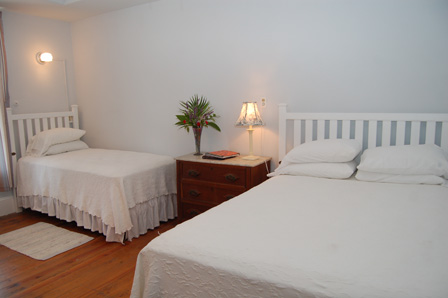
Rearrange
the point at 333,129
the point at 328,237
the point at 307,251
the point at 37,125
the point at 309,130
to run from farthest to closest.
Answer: the point at 37,125 → the point at 309,130 → the point at 333,129 → the point at 328,237 → the point at 307,251

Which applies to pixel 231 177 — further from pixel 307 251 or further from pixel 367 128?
pixel 307 251

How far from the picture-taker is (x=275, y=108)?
3.01 metres

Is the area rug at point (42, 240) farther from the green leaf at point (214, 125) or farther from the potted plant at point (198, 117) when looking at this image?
the green leaf at point (214, 125)

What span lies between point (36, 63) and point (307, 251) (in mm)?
4022

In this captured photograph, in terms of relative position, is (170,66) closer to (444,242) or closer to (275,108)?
(275,108)

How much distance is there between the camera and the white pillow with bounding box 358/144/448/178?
2018 millimetres

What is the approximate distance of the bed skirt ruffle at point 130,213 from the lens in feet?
9.65

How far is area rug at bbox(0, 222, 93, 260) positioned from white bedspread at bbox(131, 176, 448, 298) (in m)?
1.69

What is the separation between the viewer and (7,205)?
3.69 metres

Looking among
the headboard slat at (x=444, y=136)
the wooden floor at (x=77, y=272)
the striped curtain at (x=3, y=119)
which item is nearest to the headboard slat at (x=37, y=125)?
the striped curtain at (x=3, y=119)

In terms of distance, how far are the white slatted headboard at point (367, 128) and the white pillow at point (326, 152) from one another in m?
0.20

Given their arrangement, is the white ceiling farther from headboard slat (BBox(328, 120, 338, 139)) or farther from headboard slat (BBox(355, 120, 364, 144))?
headboard slat (BBox(355, 120, 364, 144))

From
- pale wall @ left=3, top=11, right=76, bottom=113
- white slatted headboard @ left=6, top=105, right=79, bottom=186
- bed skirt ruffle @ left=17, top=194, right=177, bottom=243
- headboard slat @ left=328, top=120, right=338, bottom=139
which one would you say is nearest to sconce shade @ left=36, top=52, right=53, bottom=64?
pale wall @ left=3, top=11, right=76, bottom=113

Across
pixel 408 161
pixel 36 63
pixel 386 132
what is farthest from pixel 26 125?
pixel 408 161
